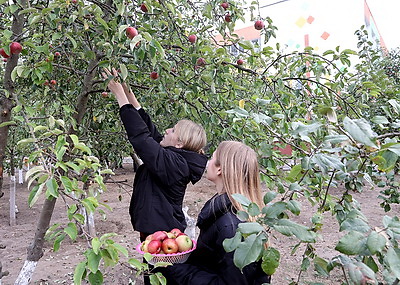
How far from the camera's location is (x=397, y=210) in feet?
22.9

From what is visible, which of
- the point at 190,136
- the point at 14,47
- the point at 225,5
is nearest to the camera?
the point at 14,47

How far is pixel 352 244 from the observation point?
71 centimetres

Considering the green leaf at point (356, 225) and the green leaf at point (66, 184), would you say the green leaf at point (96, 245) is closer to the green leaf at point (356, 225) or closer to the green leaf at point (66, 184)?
the green leaf at point (66, 184)

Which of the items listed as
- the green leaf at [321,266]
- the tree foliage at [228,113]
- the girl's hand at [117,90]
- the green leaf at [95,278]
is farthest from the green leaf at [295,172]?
the girl's hand at [117,90]

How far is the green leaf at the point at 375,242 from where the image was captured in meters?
0.66

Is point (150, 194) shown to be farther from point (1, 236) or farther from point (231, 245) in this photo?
point (1, 236)

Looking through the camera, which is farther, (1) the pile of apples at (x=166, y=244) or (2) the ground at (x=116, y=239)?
(2) the ground at (x=116, y=239)

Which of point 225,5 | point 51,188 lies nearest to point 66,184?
point 51,188

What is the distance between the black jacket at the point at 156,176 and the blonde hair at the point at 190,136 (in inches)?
2.5

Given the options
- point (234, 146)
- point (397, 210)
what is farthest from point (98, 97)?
point (397, 210)

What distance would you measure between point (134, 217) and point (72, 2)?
1.41m

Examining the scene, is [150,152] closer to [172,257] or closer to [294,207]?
[172,257]

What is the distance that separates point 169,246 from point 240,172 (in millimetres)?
518

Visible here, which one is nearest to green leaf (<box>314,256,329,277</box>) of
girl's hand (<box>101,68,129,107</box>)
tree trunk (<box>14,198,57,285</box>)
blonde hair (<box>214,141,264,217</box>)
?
blonde hair (<box>214,141,264,217</box>)
